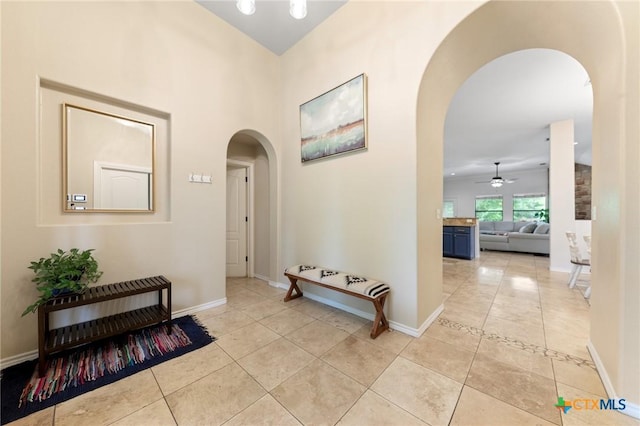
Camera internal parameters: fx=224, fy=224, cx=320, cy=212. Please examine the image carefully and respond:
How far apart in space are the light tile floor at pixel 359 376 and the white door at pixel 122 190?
1.42 meters

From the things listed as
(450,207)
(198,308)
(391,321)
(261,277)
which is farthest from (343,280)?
(450,207)

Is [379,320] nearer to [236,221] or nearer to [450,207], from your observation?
[236,221]

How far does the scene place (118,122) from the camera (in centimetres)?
223

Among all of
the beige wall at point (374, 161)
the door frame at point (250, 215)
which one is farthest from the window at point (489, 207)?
the door frame at point (250, 215)

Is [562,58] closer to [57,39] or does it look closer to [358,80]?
[358,80]

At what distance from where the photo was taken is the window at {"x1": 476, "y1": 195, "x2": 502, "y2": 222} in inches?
375

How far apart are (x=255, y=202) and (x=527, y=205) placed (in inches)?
415

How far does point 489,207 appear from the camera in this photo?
32.1 ft

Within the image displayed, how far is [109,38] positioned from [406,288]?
371 centimetres

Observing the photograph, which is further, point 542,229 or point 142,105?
point 542,229

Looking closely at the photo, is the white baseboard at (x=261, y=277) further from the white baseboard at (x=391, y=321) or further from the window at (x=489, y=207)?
the window at (x=489, y=207)

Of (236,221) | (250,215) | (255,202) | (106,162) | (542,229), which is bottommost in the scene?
(542,229)

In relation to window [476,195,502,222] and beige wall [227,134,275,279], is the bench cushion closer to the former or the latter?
beige wall [227,134,275,279]

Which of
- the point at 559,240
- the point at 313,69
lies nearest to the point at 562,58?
the point at 313,69
